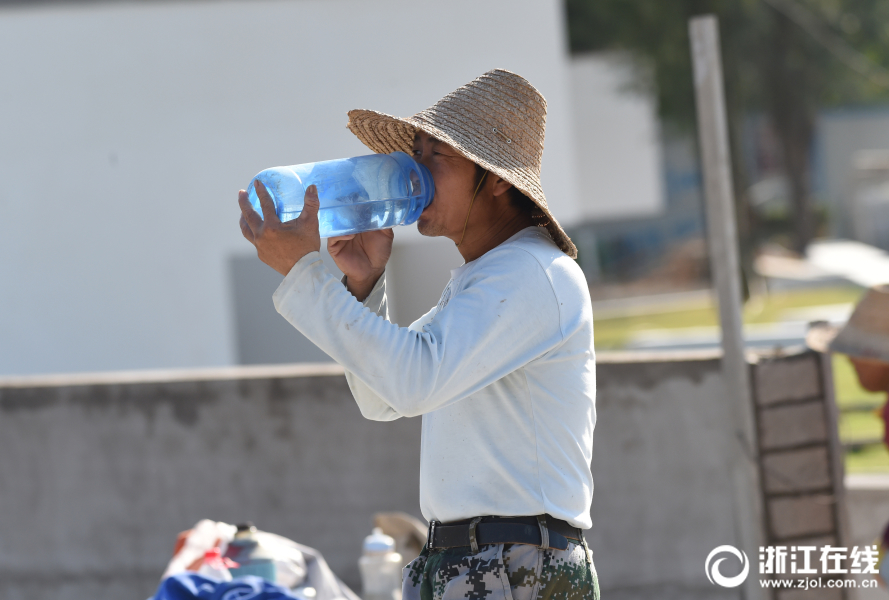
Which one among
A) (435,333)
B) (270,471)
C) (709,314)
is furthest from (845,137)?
(435,333)

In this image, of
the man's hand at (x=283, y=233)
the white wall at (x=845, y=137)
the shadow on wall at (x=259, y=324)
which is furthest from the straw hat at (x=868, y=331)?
the white wall at (x=845, y=137)

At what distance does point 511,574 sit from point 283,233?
34.7 inches

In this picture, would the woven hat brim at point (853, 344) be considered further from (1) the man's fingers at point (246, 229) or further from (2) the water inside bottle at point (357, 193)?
(1) the man's fingers at point (246, 229)

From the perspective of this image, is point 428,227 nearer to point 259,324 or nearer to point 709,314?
point 259,324

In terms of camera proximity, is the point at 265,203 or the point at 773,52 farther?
the point at 773,52

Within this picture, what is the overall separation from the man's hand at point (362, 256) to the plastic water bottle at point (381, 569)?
194 centimetres

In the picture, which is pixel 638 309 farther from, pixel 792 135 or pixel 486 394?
pixel 486 394

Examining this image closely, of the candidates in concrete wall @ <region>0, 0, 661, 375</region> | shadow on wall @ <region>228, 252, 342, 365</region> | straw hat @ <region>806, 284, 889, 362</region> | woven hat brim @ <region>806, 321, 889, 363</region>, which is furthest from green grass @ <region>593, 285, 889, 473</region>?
shadow on wall @ <region>228, 252, 342, 365</region>

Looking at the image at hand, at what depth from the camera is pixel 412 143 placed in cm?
237

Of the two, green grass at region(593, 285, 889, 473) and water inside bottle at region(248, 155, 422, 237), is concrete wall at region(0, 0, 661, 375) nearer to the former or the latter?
green grass at region(593, 285, 889, 473)

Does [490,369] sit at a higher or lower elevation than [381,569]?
higher

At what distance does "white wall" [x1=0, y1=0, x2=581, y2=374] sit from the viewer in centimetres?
1016

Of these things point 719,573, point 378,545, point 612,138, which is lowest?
point 719,573

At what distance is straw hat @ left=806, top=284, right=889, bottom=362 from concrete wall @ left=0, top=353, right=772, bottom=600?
643 mm
